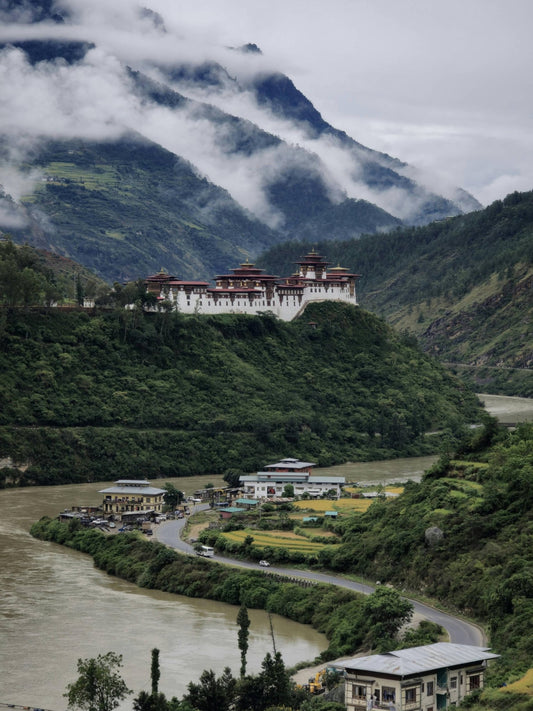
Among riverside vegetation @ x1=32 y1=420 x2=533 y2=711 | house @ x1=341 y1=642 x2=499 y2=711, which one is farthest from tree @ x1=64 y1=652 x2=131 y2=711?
riverside vegetation @ x1=32 y1=420 x2=533 y2=711

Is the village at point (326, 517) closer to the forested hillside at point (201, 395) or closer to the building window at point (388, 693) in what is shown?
the building window at point (388, 693)

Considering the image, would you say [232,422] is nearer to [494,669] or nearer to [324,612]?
[324,612]

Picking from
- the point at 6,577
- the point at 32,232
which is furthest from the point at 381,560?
the point at 32,232

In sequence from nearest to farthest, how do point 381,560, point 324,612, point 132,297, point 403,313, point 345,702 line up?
point 345,702, point 324,612, point 381,560, point 132,297, point 403,313

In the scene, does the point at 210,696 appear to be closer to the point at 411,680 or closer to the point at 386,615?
the point at 411,680

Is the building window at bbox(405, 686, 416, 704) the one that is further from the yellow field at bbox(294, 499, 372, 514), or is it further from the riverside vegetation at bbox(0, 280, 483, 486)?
the riverside vegetation at bbox(0, 280, 483, 486)
